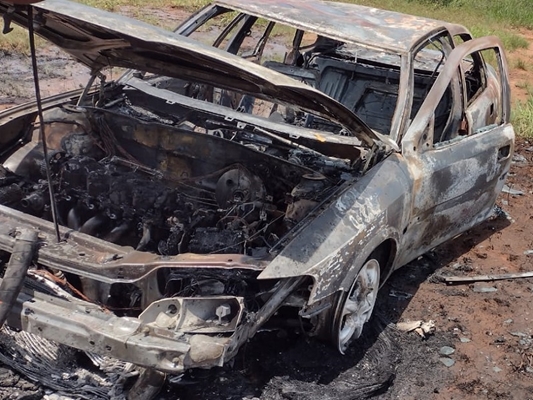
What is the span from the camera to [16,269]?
10.6 feet

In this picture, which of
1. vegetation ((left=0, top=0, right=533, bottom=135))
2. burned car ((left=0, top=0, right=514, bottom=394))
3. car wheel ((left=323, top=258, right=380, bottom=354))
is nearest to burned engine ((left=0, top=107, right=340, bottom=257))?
burned car ((left=0, top=0, right=514, bottom=394))

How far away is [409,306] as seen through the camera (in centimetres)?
469

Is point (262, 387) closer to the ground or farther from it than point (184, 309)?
closer to the ground

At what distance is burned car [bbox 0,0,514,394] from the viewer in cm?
323

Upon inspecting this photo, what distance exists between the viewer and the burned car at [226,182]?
3.23 metres

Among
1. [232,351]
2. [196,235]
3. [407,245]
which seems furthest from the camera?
[407,245]

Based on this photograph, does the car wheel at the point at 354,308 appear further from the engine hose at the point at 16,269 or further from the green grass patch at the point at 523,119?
the green grass patch at the point at 523,119

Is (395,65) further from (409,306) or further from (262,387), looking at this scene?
(262,387)

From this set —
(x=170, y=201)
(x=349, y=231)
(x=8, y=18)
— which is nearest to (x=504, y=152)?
(x=349, y=231)

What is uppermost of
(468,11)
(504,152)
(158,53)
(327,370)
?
(158,53)

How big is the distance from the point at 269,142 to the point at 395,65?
2.04 meters

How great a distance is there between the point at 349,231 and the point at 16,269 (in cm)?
168

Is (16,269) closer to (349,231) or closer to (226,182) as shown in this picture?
(226,182)

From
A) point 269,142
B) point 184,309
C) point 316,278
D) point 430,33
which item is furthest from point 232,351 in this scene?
point 430,33
